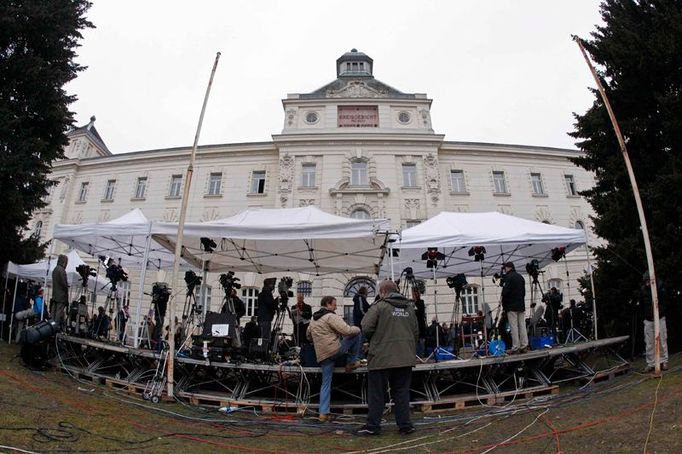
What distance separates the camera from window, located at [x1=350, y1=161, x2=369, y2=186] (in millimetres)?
27755

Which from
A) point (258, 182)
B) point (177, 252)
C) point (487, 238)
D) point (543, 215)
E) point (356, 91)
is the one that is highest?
point (356, 91)

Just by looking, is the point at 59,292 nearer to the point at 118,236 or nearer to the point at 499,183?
the point at 118,236

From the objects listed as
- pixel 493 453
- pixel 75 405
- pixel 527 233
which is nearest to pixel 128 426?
pixel 75 405

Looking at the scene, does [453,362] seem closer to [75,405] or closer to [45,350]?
[75,405]

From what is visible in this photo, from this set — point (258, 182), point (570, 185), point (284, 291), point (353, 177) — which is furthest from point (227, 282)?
point (570, 185)

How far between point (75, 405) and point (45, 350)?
366 cm

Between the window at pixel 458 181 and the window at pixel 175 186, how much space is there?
18819 mm

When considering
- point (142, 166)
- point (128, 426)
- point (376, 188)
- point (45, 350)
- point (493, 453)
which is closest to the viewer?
point (493, 453)

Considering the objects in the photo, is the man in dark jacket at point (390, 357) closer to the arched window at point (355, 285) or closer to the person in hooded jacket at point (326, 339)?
the person in hooded jacket at point (326, 339)

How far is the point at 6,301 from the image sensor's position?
13.4 m

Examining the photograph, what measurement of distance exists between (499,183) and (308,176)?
12.9m

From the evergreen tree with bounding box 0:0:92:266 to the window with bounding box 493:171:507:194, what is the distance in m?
24.3

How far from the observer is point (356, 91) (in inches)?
1209

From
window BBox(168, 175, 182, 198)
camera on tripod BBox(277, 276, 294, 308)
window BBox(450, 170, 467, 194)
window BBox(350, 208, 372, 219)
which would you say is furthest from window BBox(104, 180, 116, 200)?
camera on tripod BBox(277, 276, 294, 308)
